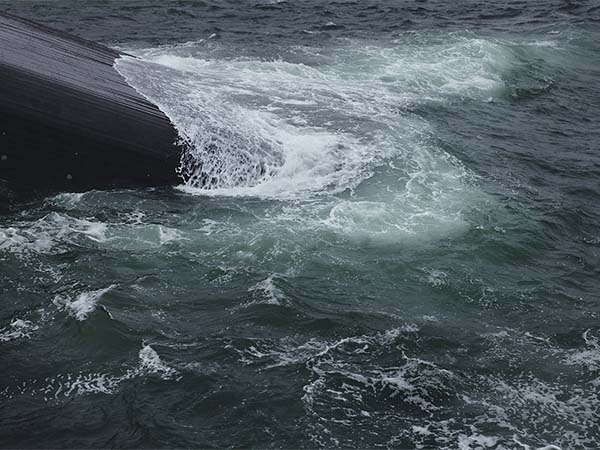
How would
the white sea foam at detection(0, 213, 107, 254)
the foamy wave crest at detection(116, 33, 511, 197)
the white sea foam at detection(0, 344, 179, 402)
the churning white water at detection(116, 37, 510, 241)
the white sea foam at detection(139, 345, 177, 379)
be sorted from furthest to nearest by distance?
the foamy wave crest at detection(116, 33, 511, 197) < the churning white water at detection(116, 37, 510, 241) < the white sea foam at detection(0, 213, 107, 254) < the white sea foam at detection(139, 345, 177, 379) < the white sea foam at detection(0, 344, 179, 402)

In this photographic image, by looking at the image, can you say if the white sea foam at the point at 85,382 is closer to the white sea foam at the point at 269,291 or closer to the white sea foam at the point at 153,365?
the white sea foam at the point at 153,365

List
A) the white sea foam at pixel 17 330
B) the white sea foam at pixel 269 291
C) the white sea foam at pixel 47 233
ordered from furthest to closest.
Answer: the white sea foam at pixel 47 233
the white sea foam at pixel 269 291
the white sea foam at pixel 17 330

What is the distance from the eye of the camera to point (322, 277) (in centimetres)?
1280

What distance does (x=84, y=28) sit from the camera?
1112 inches

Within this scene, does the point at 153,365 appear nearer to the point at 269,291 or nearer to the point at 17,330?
the point at 17,330

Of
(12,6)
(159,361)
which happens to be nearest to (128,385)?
(159,361)

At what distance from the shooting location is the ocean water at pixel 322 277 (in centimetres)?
969

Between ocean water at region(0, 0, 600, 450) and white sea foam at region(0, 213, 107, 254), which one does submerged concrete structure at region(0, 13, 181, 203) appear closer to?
ocean water at region(0, 0, 600, 450)

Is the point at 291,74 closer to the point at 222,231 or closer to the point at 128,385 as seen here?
the point at 222,231

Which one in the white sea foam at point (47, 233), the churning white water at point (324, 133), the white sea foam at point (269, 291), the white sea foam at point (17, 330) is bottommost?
the white sea foam at point (17, 330)

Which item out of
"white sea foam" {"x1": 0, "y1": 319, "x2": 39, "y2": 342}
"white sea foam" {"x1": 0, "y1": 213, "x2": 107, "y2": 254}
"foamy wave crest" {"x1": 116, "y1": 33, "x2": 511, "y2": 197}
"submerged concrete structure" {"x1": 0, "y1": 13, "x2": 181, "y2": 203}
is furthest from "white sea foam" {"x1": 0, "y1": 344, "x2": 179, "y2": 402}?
"foamy wave crest" {"x1": 116, "y1": 33, "x2": 511, "y2": 197}

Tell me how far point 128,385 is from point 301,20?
2281cm

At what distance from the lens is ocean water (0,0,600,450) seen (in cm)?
969

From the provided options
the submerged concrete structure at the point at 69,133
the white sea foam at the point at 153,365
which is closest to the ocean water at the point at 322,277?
the white sea foam at the point at 153,365
